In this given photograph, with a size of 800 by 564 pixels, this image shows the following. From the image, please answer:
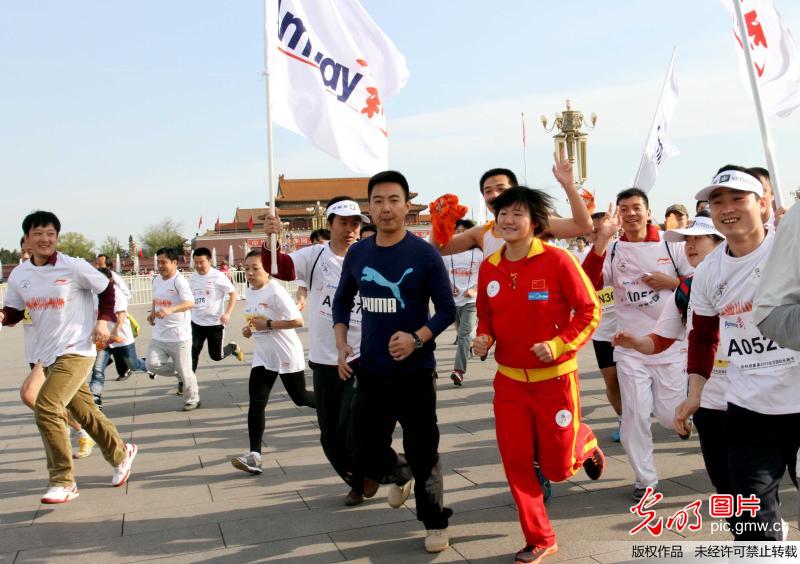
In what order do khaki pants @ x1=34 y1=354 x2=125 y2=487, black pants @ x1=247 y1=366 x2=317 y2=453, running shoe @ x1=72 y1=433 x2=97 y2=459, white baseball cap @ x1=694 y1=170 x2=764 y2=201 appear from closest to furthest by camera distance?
white baseball cap @ x1=694 y1=170 x2=764 y2=201 → khaki pants @ x1=34 y1=354 x2=125 y2=487 → black pants @ x1=247 y1=366 x2=317 y2=453 → running shoe @ x1=72 y1=433 x2=97 y2=459

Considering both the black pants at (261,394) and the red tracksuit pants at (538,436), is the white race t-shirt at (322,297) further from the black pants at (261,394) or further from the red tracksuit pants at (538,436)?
the red tracksuit pants at (538,436)

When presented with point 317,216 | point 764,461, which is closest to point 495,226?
point 764,461

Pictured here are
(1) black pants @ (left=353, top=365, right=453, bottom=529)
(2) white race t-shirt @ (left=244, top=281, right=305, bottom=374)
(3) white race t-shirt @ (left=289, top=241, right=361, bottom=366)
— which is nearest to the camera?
(1) black pants @ (left=353, top=365, right=453, bottom=529)

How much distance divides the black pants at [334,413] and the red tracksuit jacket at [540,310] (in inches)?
49.0

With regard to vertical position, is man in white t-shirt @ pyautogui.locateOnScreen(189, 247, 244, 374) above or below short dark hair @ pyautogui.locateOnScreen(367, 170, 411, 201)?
below

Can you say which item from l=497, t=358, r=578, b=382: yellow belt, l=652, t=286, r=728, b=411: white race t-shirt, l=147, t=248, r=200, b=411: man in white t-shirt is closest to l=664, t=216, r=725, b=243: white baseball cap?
l=652, t=286, r=728, b=411: white race t-shirt

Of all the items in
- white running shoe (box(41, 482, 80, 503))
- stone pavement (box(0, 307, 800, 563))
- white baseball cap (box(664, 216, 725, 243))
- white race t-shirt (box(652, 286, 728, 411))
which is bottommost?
stone pavement (box(0, 307, 800, 563))

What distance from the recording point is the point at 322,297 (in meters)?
5.35

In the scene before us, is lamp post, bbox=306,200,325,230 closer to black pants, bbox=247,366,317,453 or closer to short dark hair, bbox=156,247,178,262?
short dark hair, bbox=156,247,178,262

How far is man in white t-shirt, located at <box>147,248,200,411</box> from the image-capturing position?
8727 mm

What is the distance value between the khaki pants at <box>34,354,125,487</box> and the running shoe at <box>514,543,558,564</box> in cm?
323

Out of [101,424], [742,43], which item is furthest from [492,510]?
[742,43]

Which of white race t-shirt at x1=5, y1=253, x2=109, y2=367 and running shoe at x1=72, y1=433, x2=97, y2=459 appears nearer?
white race t-shirt at x1=5, y1=253, x2=109, y2=367

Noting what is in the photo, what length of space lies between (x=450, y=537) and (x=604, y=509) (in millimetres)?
988
